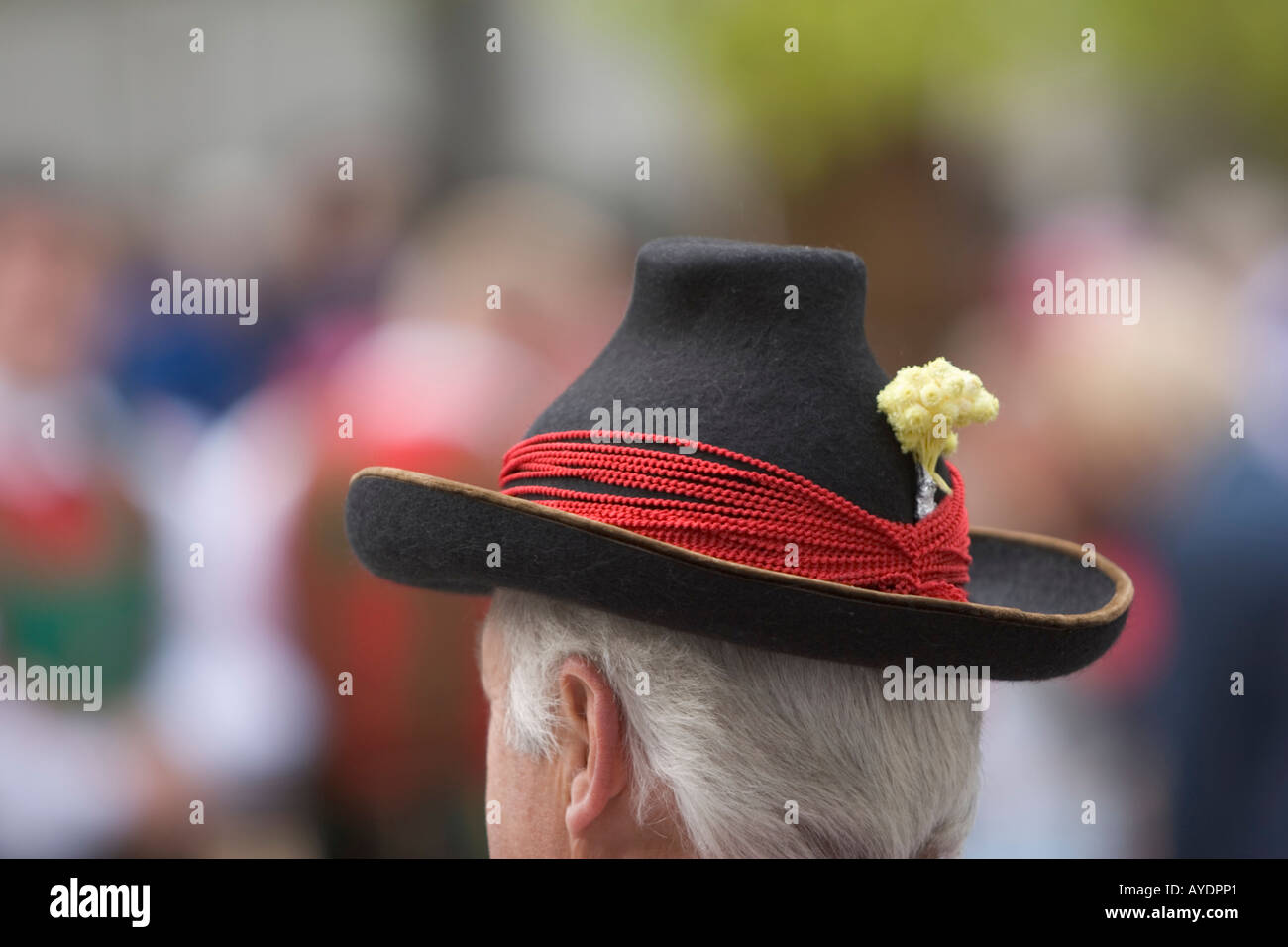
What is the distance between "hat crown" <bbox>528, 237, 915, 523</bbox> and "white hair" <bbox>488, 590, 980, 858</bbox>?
7.9 inches

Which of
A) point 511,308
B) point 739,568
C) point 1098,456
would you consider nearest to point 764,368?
point 739,568

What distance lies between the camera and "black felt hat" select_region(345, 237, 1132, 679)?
3.75ft

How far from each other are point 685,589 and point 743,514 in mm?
117

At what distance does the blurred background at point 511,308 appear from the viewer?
2.80m

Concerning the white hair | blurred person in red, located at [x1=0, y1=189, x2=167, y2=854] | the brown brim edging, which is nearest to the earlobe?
the white hair

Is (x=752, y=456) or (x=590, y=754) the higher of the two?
(x=752, y=456)

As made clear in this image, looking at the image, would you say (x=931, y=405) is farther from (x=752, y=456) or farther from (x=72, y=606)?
(x=72, y=606)

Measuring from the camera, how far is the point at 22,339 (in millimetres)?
3145

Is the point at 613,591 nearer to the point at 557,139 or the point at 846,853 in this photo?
the point at 846,853

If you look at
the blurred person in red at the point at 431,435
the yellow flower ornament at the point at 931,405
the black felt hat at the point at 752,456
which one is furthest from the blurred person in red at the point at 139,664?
the yellow flower ornament at the point at 931,405

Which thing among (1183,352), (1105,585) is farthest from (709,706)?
(1183,352)

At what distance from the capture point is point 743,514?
3.91ft

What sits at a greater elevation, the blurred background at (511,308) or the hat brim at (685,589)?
the blurred background at (511,308)

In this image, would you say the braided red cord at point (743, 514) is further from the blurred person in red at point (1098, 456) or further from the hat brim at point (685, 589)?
the blurred person in red at point (1098, 456)
